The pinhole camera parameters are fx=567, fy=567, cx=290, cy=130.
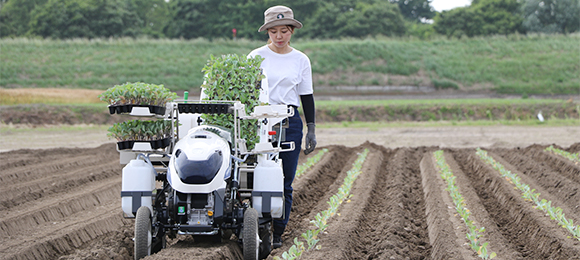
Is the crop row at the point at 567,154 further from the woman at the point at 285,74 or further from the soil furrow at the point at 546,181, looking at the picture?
the woman at the point at 285,74

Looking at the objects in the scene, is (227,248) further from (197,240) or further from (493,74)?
(493,74)

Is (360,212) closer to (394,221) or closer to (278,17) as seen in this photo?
(394,221)

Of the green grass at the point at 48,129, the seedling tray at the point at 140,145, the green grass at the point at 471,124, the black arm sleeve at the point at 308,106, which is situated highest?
the black arm sleeve at the point at 308,106

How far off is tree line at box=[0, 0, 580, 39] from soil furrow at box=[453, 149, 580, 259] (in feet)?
145

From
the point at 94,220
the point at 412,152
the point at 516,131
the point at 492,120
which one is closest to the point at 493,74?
the point at 492,120

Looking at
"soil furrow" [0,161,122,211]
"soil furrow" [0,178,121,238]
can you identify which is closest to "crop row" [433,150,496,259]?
"soil furrow" [0,178,121,238]

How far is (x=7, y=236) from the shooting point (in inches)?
229

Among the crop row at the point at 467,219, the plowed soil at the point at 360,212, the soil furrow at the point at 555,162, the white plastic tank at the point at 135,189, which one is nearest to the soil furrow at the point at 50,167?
the plowed soil at the point at 360,212

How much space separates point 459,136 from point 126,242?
47.1 ft

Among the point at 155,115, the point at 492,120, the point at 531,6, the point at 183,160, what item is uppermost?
the point at 531,6

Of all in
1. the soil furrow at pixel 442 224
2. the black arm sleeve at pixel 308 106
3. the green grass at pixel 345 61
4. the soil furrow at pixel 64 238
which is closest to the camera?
the soil furrow at pixel 442 224

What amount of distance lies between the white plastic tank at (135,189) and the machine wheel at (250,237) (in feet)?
2.56

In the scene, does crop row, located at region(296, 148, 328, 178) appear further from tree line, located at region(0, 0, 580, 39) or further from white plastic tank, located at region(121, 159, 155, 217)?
tree line, located at region(0, 0, 580, 39)

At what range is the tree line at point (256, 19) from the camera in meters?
51.6
